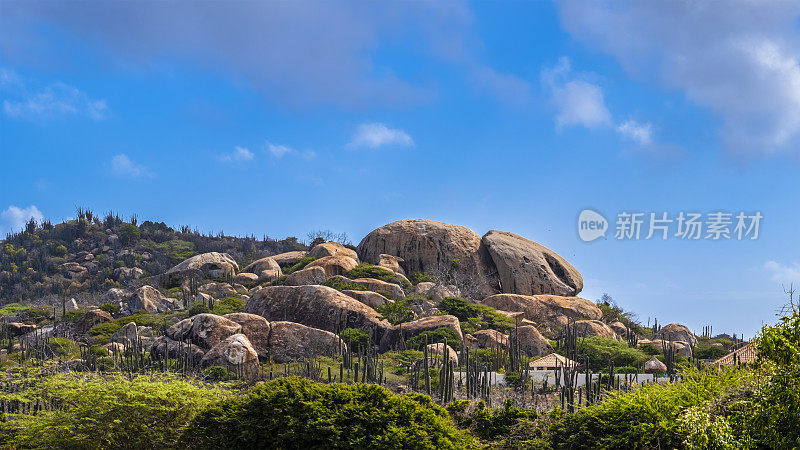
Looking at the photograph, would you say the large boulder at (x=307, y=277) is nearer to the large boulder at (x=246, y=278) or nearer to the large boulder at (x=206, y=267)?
the large boulder at (x=246, y=278)

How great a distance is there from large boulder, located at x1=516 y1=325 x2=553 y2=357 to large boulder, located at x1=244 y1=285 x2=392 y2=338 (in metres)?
7.42

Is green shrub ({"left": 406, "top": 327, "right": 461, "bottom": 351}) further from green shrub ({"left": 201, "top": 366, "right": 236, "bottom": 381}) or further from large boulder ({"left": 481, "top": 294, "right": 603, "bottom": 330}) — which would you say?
large boulder ({"left": 481, "top": 294, "right": 603, "bottom": 330})

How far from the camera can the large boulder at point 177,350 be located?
2614 cm

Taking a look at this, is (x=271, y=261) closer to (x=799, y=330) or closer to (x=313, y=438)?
(x=313, y=438)

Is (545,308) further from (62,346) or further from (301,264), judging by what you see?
(62,346)

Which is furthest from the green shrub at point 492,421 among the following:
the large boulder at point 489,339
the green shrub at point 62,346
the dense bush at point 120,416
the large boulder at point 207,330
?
the green shrub at point 62,346

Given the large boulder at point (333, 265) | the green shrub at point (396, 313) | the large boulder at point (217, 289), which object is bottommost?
the green shrub at point (396, 313)

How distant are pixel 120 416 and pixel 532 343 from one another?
24621 mm

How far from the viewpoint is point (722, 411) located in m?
13.2

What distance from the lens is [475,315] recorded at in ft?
137

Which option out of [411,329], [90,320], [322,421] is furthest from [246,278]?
[322,421]

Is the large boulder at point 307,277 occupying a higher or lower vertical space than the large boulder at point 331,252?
lower

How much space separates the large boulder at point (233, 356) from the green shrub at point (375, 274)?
24.0 meters

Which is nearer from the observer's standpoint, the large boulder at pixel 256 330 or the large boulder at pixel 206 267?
the large boulder at pixel 256 330
